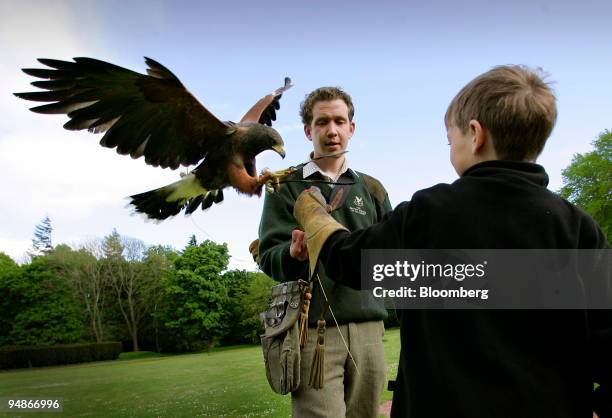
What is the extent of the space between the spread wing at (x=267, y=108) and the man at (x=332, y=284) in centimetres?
36

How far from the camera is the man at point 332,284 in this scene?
2.47m

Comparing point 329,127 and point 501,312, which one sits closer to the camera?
point 501,312

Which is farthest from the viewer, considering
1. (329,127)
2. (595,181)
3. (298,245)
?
(595,181)

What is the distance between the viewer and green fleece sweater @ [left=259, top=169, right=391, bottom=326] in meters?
2.49

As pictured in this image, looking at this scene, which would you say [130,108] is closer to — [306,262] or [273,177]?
[273,177]

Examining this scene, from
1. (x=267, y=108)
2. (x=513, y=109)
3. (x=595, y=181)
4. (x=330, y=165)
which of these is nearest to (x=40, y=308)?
(x=595, y=181)

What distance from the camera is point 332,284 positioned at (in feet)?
8.44

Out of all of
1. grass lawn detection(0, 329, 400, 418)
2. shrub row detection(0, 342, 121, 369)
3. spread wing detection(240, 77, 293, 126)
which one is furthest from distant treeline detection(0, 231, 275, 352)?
spread wing detection(240, 77, 293, 126)

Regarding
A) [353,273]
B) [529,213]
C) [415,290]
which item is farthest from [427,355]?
[529,213]

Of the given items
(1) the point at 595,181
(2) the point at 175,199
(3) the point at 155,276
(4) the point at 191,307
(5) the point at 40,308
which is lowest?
(5) the point at 40,308

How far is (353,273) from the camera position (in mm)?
1581

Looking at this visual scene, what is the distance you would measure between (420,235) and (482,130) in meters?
0.37

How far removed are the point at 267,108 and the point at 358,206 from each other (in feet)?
4.70

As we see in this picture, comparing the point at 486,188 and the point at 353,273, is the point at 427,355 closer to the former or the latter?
the point at 353,273
